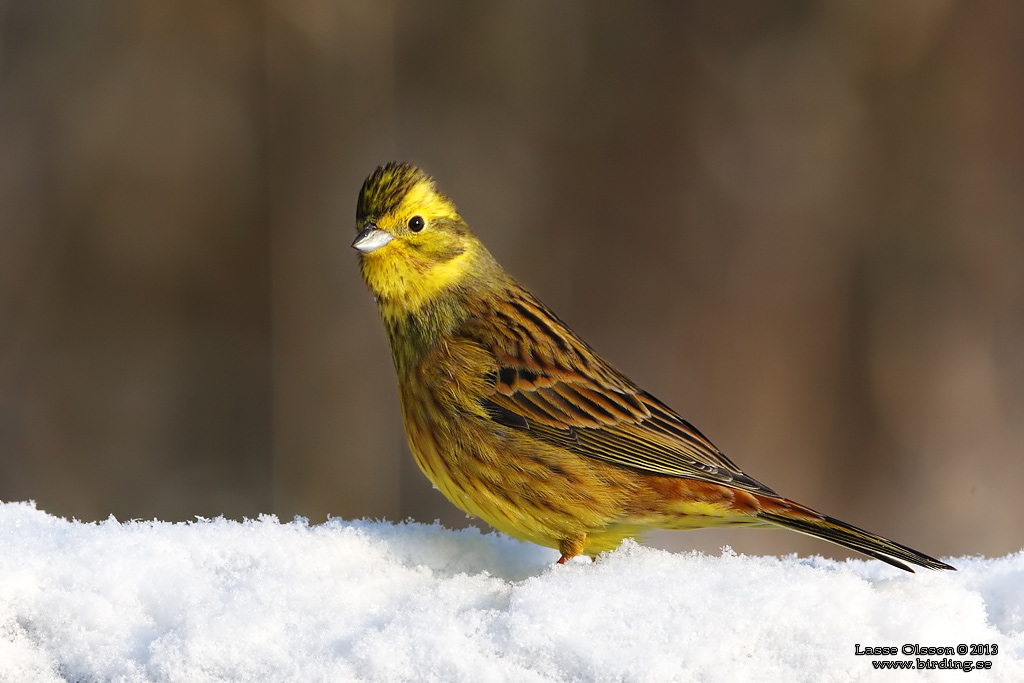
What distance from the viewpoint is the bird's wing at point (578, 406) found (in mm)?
2865

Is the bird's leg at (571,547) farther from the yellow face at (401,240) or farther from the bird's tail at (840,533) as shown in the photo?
the yellow face at (401,240)

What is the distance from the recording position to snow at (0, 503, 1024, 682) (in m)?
1.61

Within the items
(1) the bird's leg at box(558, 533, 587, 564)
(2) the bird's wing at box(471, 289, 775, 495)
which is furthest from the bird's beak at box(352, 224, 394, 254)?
(1) the bird's leg at box(558, 533, 587, 564)

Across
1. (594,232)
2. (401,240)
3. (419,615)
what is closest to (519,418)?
(401,240)

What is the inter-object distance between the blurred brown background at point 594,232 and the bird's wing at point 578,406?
3358 mm

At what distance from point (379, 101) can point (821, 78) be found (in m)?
2.69

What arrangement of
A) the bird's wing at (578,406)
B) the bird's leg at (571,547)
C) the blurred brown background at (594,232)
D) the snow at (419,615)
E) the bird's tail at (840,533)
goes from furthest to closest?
the blurred brown background at (594,232) → the bird's wing at (578,406) → the bird's leg at (571,547) → the bird's tail at (840,533) → the snow at (419,615)

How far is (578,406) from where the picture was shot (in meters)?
3.01

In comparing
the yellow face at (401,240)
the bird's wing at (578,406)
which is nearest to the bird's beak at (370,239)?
the yellow face at (401,240)

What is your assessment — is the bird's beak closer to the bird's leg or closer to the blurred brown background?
the bird's leg

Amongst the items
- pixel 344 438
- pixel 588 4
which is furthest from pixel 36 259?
pixel 588 4

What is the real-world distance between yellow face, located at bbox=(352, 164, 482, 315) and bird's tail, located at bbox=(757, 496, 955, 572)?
1.08 metres

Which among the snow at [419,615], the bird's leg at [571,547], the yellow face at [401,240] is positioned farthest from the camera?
the yellow face at [401,240]

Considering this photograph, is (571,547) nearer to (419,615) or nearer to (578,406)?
(578,406)
